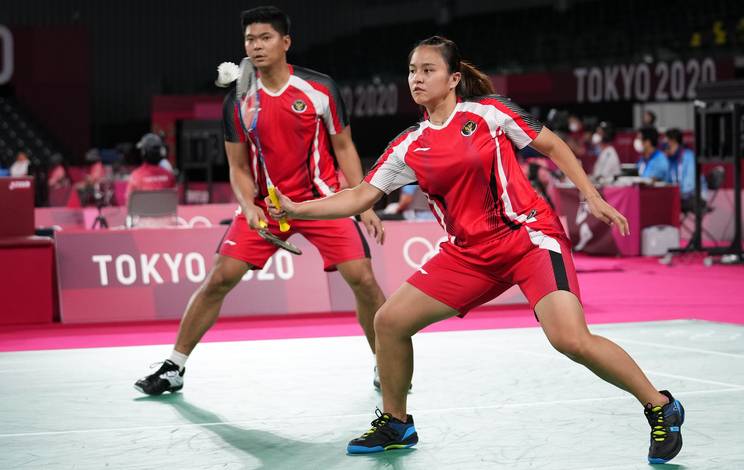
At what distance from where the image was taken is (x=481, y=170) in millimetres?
4500

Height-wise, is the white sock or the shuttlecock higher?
the shuttlecock

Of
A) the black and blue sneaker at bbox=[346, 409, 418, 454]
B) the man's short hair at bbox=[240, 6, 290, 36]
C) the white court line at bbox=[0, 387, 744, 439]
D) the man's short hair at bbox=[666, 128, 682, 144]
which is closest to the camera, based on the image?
the black and blue sneaker at bbox=[346, 409, 418, 454]

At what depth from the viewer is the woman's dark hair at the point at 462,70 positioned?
181 inches

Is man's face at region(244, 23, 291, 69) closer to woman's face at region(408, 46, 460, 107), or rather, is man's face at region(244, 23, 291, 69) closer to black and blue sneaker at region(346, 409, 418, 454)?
woman's face at region(408, 46, 460, 107)

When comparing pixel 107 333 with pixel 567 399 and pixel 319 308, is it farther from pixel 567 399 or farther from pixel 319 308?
pixel 567 399

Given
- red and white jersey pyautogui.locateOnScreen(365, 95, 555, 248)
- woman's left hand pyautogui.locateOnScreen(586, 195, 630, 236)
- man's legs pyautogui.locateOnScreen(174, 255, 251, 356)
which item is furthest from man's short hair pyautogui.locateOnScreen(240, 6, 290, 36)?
woman's left hand pyautogui.locateOnScreen(586, 195, 630, 236)

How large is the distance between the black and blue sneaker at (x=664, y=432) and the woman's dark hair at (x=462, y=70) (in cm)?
142

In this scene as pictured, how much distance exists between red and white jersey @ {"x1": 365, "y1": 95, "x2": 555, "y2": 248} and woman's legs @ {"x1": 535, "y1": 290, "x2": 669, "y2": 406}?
1.13 feet

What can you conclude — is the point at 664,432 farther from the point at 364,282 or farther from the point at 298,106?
the point at 298,106

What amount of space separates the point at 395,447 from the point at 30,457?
150cm

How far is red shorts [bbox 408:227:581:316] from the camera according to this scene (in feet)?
14.6

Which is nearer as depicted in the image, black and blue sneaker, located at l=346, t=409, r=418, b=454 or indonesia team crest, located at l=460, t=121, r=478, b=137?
indonesia team crest, located at l=460, t=121, r=478, b=137

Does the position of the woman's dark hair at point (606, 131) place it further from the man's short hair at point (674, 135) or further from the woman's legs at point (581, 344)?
the woman's legs at point (581, 344)

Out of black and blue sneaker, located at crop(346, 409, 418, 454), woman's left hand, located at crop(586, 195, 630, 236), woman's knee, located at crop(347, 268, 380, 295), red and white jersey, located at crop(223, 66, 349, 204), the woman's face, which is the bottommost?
black and blue sneaker, located at crop(346, 409, 418, 454)
